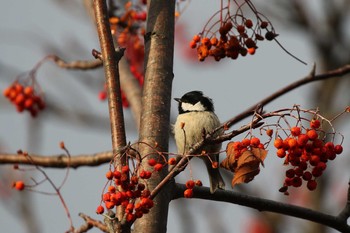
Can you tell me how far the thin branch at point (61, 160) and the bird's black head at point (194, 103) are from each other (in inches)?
53.4

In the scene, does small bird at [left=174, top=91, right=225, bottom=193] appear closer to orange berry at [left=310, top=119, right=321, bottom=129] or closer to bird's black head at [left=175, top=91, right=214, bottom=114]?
bird's black head at [left=175, top=91, right=214, bottom=114]

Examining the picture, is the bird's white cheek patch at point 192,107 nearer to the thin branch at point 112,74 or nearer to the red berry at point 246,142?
the thin branch at point 112,74

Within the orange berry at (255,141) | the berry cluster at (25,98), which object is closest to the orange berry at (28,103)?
the berry cluster at (25,98)

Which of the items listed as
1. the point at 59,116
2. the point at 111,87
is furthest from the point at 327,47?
the point at 111,87

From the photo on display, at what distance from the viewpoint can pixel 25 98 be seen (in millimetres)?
4969

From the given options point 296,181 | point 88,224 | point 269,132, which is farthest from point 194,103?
point 269,132

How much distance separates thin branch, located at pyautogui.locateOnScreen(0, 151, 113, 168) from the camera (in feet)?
13.2

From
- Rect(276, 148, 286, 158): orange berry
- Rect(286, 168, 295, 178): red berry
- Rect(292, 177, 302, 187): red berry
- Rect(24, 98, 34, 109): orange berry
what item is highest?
Rect(24, 98, 34, 109): orange berry

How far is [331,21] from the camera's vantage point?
20.7 feet

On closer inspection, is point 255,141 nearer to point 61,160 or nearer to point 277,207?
point 277,207

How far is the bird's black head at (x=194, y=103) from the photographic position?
209 inches

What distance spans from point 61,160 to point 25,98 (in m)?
1.03

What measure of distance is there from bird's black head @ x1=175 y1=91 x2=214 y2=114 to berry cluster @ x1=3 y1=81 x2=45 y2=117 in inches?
47.4

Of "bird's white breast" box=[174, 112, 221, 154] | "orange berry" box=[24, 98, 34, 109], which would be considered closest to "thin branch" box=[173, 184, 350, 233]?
"bird's white breast" box=[174, 112, 221, 154]
